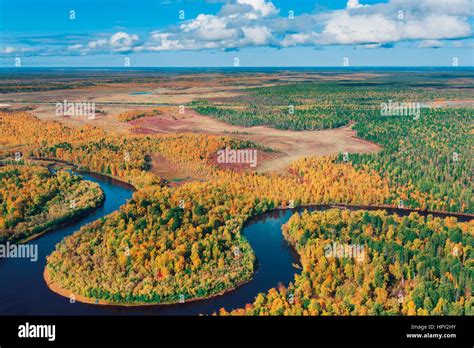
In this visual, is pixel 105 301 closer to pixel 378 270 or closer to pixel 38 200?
pixel 378 270

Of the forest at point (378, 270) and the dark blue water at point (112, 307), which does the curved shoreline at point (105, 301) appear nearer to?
the dark blue water at point (112, 307)

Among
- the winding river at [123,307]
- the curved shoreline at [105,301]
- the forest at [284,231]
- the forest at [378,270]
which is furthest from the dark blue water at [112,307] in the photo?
the forest at [378,270]

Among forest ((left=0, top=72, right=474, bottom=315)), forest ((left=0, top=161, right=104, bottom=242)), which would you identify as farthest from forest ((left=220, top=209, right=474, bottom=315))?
forest ((left=0, top=161, right=104, bottom=242))

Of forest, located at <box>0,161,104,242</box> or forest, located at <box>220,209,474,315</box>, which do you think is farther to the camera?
forest, located at <box>0,161,104,242</box>

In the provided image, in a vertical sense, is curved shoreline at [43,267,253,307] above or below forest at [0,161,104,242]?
below

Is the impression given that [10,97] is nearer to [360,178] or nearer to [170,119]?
[170,119]

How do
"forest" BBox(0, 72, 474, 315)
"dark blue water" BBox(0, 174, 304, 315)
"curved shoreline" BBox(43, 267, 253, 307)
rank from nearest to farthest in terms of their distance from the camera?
1. "dark blue water" BBox(0, 174, 304, 315)
2. "curved shoreline" BBox(43, 267, 253, 307)
3. "forest" BBox(0, 72, 474, 315)

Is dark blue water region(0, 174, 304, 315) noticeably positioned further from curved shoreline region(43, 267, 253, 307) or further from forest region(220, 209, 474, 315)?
forest region(220, 209, 474, 315)

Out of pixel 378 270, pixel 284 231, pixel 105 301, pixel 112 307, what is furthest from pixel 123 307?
pixel 378 270
